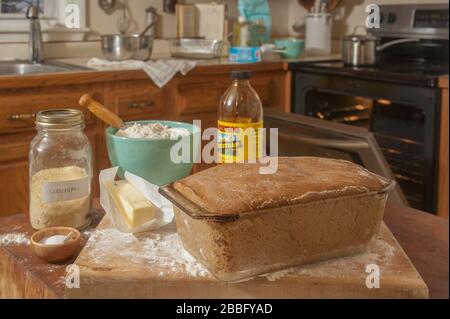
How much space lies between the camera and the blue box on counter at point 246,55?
8.38 feet

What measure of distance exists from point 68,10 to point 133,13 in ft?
1.32

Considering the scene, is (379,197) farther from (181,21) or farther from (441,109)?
(181,21)

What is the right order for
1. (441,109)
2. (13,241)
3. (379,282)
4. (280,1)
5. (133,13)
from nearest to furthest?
(379,282) → (13,241) → (441,109) → (133,13) → (280,1)

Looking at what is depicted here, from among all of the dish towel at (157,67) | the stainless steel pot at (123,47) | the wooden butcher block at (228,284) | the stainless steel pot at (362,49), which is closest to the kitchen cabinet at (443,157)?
the stainless steel pot at (362,49)

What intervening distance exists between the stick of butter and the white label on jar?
6cm

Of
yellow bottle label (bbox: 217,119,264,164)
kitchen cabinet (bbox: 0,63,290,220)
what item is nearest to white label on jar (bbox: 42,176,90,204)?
yellow bottle label (bbox: 217,119,264,164)

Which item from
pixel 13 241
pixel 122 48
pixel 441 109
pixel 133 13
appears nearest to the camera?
pixel 13 241

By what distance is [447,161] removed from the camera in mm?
2016

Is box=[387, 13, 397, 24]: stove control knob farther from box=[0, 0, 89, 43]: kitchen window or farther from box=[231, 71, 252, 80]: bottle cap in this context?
box=[231, 71, 252, 80]: bottle cap

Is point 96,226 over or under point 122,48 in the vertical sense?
under

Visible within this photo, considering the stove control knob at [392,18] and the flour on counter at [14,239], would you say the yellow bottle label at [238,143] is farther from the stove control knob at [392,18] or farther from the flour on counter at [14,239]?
the stove control knob at [392,18]

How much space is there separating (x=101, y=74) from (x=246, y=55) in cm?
71

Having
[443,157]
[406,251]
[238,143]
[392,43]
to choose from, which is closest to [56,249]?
[238,143]


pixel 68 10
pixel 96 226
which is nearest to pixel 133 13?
pixel 68 10
